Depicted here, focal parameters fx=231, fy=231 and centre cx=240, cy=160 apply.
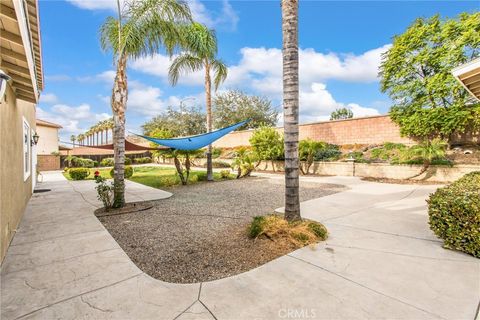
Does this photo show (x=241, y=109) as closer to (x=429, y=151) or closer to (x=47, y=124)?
(x=47, y=124)

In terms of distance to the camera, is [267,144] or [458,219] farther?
[267,144]

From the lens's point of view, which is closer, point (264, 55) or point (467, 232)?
point (467, 232)

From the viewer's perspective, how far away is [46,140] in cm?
2362

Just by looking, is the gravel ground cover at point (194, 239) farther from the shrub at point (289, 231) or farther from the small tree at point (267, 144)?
the small tree at point (267, 144)

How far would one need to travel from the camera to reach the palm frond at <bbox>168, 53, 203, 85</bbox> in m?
9.46

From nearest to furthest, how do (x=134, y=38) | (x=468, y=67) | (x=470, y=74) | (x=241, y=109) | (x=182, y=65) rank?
(x=468, y=67)
(x=470, y=74)
(x=134, y=38)
(x=182, y=65)
(x=241, y=109)

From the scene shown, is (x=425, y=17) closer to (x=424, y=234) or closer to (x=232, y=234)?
(x=424, y=234)

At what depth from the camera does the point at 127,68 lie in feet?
18.6

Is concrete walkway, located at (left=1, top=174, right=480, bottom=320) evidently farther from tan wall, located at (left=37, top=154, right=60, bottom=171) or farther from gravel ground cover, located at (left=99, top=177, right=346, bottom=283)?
tan wall, located at (left=37, top=154, right=60, bottom=171)

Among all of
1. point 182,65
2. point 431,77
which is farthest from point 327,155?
point 182,65

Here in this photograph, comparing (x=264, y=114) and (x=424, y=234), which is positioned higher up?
(x=264, y=114)

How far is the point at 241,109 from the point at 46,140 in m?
21.0

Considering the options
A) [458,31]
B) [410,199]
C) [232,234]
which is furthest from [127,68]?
[458,31]

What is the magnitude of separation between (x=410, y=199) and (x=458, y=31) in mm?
9547
